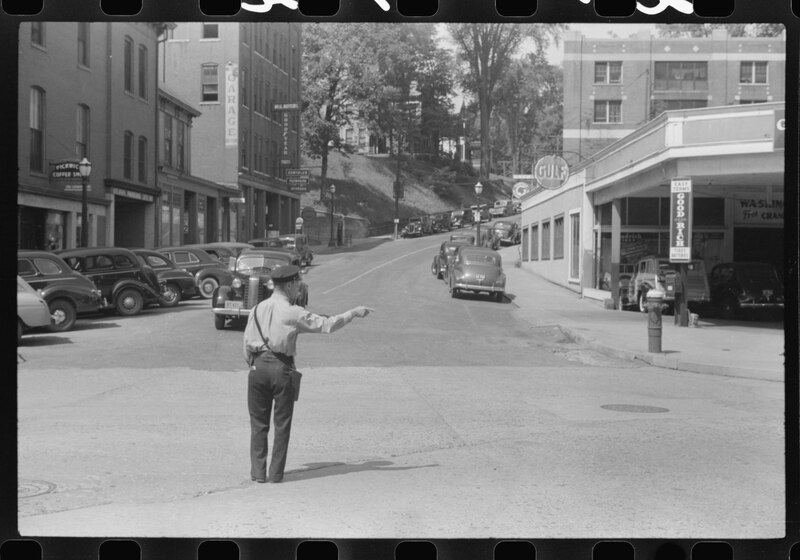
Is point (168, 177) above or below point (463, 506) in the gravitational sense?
above

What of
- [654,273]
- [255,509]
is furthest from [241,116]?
[255,509]

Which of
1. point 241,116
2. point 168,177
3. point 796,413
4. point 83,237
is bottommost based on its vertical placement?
point 796,413

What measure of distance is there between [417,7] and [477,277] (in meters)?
26.2

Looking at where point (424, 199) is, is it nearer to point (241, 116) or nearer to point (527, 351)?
point (241, 116)

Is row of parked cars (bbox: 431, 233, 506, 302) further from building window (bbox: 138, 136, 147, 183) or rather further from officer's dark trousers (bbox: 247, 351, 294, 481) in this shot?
officer's dark trousers (bbox: 247, 351, 294, 481)

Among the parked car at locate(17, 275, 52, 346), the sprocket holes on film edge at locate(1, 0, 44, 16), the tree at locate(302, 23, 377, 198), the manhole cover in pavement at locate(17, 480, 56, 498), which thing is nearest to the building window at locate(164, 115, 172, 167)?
the tree at locate(302, 23, 377, 198)

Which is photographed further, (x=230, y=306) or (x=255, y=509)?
(x=230, y=306)

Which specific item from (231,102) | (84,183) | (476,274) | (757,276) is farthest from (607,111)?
(84,183)

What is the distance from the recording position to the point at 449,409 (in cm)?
1304

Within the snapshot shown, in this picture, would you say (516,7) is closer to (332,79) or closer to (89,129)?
(332,79)

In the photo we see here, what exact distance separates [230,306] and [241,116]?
5.77 meters

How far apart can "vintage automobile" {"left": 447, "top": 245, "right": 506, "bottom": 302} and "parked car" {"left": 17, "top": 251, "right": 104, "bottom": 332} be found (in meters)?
14.2

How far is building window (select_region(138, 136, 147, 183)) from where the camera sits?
22462 millimetres

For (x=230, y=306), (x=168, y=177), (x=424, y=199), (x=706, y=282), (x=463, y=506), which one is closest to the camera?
(x=463, y=506)
